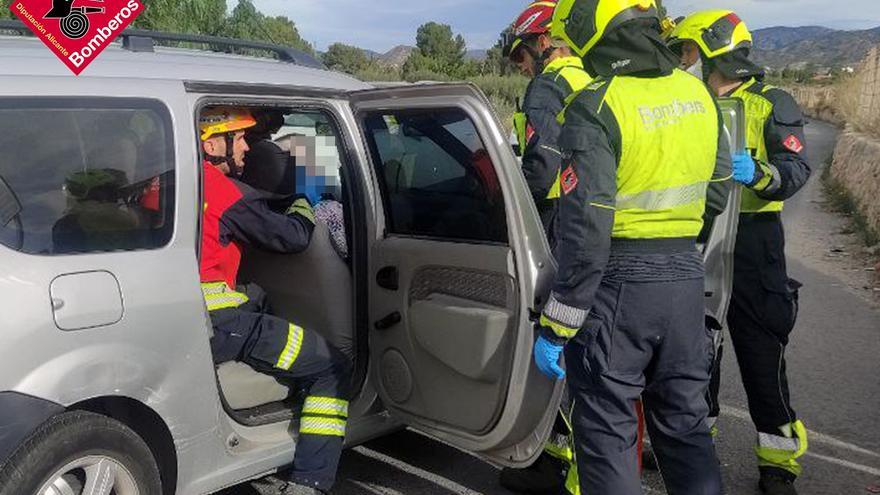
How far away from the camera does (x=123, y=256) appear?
8.20 feet

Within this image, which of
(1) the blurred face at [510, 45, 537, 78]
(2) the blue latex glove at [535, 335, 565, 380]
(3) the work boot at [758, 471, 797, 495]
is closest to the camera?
(2) the blue latex glove at [535, 335, 565, 380]

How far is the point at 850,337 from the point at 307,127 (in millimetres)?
4435

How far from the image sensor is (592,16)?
2508 mm

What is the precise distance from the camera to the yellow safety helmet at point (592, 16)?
2479 millimetres

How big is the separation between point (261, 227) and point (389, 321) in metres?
0.64

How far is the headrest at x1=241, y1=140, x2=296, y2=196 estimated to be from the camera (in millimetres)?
3814

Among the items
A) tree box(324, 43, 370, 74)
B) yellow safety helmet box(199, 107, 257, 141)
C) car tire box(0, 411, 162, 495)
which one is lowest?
car tire box(0, 411, 162, 495)

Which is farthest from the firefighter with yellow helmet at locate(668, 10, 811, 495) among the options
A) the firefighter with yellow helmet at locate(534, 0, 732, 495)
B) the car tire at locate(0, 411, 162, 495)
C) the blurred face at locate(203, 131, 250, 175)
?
the car tire at locate(0, 411, 162, 495)

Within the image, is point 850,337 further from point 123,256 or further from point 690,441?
point 123,256

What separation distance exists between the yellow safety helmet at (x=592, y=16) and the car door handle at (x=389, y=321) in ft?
4.01

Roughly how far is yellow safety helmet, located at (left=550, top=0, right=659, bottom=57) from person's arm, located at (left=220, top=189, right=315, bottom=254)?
1338mm

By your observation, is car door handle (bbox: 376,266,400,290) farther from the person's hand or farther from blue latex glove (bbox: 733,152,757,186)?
blue latex glove (bbox: 733,152,757,186)

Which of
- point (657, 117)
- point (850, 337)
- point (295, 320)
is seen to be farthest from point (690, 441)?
point (850, 337)
